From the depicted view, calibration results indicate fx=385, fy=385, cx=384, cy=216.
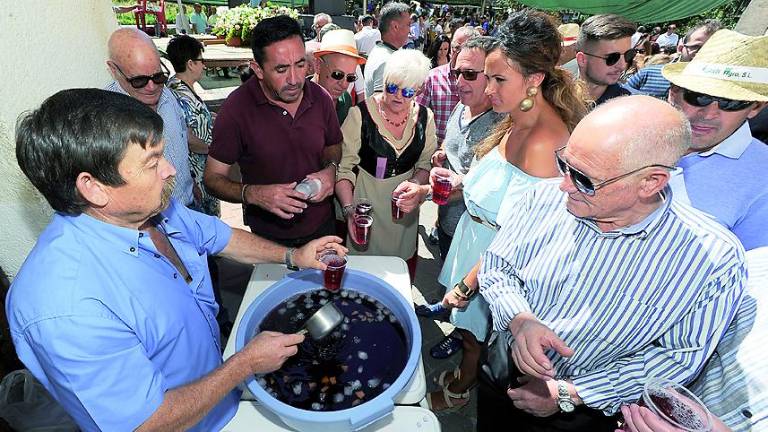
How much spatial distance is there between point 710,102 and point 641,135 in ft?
3.09

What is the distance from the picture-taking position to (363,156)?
299cm

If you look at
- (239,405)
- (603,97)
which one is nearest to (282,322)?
(239,405)

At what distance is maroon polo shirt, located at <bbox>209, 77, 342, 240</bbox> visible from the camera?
8.80ft

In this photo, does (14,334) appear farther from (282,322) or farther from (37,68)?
(37,68)

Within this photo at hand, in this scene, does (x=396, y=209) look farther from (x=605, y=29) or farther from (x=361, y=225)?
(x=605, y=29)

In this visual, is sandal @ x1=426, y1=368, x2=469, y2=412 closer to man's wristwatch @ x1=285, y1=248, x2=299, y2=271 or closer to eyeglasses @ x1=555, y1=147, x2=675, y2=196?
man's wristwatch @ x1=285, y1=248, x2=299, y2=271

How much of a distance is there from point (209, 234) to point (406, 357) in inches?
44.5

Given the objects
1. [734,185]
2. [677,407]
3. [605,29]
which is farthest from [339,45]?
[677,407]

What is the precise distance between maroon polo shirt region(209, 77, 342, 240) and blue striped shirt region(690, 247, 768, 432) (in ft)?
8.05

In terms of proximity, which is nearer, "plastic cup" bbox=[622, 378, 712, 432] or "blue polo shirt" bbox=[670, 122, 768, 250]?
"plastic cup" bbox=[622, 378, 712, 432]

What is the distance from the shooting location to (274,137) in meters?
2.75

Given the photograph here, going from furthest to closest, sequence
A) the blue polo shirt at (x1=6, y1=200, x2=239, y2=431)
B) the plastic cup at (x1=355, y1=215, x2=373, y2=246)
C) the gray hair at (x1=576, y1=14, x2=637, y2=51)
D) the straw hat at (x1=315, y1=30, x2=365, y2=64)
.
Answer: the straw hat at (x1=315, y1=30, x2=365, y2=64) < the gray hair at (x1=576, y1=14, x2=637, y2=51) < the plastic cup at (x1=355, y1=215, x2=373, y2=246) < the blue polo shirt at (x1=6, y1=200, x2=239, y2=431)

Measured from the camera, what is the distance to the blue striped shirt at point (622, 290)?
54.5 inches

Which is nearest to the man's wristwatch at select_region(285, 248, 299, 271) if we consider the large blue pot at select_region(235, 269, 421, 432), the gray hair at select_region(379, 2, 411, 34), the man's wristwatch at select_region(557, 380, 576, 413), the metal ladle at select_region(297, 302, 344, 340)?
the large blue pot at select_region(235, 269, 421, 432)
